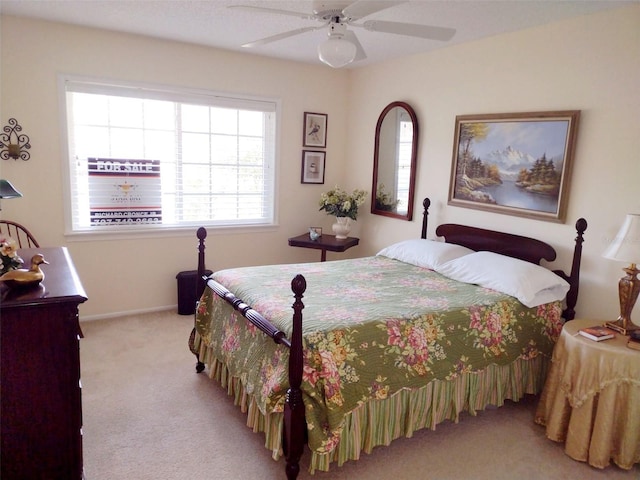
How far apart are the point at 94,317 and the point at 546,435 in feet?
11.8

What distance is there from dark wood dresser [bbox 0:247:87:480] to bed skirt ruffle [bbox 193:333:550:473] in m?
0.85

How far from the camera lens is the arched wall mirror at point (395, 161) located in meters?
4.23

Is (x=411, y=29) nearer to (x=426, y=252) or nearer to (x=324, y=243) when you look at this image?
(x=426, y=252)

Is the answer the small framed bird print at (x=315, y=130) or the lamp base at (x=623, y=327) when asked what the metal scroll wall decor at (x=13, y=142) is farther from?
the lamp base at (x=623, y=327)

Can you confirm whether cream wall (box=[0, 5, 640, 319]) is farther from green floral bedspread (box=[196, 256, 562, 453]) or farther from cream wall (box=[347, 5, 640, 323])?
green floral bedspread (box=[196, 256, 562, 453])

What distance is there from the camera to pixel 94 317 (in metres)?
3.99

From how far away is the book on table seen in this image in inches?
92.6

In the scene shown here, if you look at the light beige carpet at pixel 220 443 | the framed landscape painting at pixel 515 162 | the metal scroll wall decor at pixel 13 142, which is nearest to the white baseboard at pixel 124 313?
the light beige carpet at pixel 220 443

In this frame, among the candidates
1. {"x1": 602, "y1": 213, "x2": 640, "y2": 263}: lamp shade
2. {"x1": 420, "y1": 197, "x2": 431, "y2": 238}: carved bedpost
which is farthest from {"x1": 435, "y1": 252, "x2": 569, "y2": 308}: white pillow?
{"x1": 420, "y1": 197, "x2": 431, "y2": 238}: carved bedpost

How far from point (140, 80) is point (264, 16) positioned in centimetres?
141

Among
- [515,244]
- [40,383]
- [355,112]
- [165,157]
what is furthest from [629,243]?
[165,157]

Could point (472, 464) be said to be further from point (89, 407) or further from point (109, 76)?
point (109, 76)

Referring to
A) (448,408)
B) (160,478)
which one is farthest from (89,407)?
(448,408)

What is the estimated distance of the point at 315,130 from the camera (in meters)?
4.84
